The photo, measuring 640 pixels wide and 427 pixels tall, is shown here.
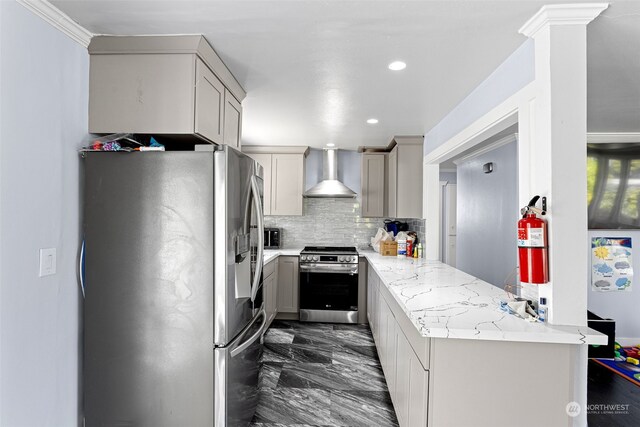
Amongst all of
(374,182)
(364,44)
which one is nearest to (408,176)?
(374,182)

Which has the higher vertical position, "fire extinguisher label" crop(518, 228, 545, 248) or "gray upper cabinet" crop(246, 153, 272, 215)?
"gray upper cabinet" crop(246, 153, 272, 215)

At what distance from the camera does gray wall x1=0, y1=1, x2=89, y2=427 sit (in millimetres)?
1279

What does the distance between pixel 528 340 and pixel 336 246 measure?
3.37m

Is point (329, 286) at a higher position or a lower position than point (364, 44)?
lower

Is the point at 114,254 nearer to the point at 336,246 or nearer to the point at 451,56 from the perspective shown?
the point at 451,56

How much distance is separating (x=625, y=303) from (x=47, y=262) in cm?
549

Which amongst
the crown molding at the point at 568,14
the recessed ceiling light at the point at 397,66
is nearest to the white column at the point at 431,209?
the recessed ceiling light at the point at 397,66

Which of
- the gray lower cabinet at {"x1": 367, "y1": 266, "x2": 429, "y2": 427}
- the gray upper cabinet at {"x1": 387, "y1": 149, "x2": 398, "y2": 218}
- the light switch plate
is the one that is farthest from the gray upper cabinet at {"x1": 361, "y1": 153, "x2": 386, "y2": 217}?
the light switch plate

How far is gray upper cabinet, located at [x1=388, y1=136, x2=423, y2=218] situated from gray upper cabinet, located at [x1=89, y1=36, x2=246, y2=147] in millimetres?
2543

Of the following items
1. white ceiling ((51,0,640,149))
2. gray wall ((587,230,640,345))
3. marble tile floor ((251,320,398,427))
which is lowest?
marble tile floor ((251,320,398,427))

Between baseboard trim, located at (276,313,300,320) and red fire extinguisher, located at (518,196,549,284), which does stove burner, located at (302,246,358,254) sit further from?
red fire extinguisher, located at (518,196,549,284)

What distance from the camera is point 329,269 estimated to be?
3910 millimetres

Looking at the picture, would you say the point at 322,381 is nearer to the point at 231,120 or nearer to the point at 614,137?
the point at 231,120

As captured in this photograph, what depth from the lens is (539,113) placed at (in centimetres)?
145
